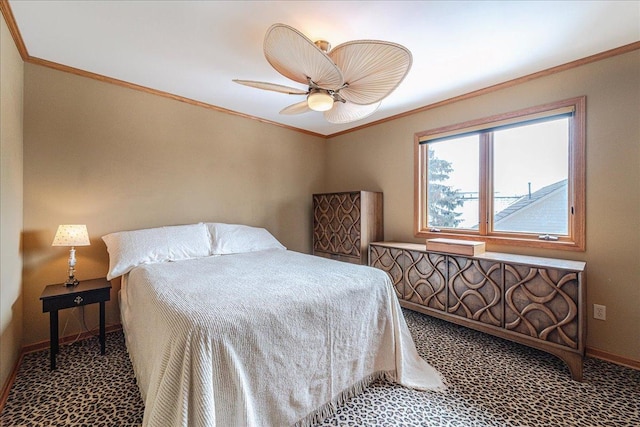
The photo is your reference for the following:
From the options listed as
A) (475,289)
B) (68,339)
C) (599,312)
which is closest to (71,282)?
(68,339)

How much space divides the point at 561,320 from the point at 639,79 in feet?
6.43

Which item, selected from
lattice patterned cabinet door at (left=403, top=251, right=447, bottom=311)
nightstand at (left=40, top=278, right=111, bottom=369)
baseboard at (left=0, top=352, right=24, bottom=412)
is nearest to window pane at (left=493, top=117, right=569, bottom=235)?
lattice patterned cabinet door at (left=403, top=251, right=447, bottom=311)

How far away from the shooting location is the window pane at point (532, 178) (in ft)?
8.36

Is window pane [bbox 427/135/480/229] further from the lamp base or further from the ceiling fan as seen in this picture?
the lamp base

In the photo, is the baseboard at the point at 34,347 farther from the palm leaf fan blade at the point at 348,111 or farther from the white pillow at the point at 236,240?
the palm leaf fan blade at the point at 348,111

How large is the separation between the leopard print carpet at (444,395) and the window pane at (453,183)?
4.78 feet

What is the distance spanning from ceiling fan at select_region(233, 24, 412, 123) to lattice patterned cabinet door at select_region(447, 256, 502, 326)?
1.73m

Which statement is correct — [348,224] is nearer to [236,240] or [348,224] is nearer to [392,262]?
[392,262]

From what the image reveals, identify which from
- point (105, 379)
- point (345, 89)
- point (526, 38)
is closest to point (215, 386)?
point (105, 379)

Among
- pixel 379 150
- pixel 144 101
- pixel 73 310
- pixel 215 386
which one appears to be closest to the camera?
pixel 215 386

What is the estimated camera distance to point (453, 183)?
11.0 feet

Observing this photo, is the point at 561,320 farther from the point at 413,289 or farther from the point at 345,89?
the point at 345,89

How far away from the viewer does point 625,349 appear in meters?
2.20

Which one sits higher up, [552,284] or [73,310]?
[552,284]
